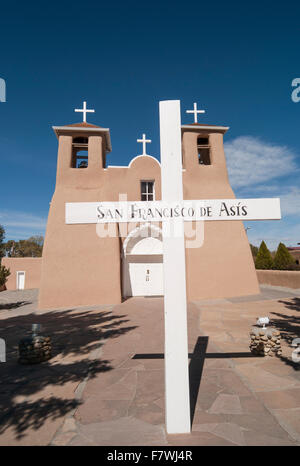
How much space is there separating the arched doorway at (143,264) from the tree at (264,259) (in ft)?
41.5

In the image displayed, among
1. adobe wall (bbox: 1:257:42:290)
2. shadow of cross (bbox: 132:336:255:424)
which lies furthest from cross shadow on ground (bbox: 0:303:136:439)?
adobe wall (bbox: 1:257:42:290)

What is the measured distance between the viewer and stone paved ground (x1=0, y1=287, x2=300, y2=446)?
113 inches

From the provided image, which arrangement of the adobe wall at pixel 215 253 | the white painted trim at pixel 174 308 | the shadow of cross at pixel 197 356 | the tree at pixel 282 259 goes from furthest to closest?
the tree at pixel 282 259, the adobe wall at pixel 215 253, the shadow of cross at pixel 197 356, the white painted trim at pixel 174 308

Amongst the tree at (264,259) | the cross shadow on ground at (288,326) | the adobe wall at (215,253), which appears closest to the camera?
the cross shadow on ground at (288,326)

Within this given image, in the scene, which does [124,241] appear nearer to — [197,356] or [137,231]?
[137,231]

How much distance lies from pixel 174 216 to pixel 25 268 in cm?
2295

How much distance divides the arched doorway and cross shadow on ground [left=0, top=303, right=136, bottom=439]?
501 centimetres

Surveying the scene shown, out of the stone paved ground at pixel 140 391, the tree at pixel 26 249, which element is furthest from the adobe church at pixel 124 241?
the tree at pixel 26 249

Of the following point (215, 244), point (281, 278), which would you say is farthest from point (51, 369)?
point (281, 278)

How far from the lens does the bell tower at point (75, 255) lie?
40.6ft

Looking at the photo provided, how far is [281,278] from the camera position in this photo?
17406 mm

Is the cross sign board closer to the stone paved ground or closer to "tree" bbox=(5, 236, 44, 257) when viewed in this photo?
the stone paved ground

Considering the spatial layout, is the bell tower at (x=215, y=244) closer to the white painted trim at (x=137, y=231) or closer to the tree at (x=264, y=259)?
the white painted trim at (x=137, y=231)
